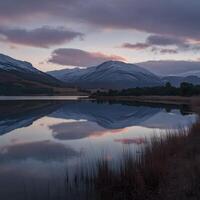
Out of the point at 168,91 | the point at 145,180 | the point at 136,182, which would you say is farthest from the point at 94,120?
the point at 168,91

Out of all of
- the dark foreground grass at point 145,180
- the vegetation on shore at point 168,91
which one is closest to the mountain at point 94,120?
the dark foreground grass at point 145,180

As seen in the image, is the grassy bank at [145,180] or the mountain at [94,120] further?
the mountain at [94,120]

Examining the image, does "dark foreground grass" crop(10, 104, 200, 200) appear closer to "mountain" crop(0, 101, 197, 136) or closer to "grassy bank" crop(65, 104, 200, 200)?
"grassy bank" crop(65, 104, 200, 200)

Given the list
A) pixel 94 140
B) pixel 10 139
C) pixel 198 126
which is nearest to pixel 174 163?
pixel 198 126

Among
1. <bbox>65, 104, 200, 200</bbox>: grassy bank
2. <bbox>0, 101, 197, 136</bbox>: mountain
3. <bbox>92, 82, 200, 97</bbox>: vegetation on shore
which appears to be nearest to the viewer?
<bbox>65, 104, 200, 200</bbox>: grassy bank

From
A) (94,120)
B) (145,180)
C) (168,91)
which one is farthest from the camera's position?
(168,91)

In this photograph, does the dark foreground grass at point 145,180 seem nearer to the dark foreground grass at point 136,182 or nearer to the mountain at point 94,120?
the dark foreground grass at point 136,182

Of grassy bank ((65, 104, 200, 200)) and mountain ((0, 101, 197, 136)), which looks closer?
grassy bank ((65, 104, 200, 200))

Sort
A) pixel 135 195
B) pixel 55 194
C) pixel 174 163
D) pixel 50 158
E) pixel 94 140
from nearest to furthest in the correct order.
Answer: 1. pixel 135 195
2. pixel 55 194
3. pixel 174 163
4. pixel 50 158
5. pixel 94 140

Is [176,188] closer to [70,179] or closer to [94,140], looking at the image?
[70,179]

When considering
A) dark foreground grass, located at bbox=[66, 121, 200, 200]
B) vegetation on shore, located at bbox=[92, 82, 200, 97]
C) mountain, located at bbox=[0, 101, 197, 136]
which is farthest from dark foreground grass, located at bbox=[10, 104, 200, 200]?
vegetation on shore, located at bbox=[92, 82, 200, 97]

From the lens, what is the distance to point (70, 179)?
38.5 ft

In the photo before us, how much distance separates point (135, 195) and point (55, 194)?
90.4 inches

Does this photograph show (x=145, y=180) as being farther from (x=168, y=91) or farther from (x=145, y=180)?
(x=168, y=91)
